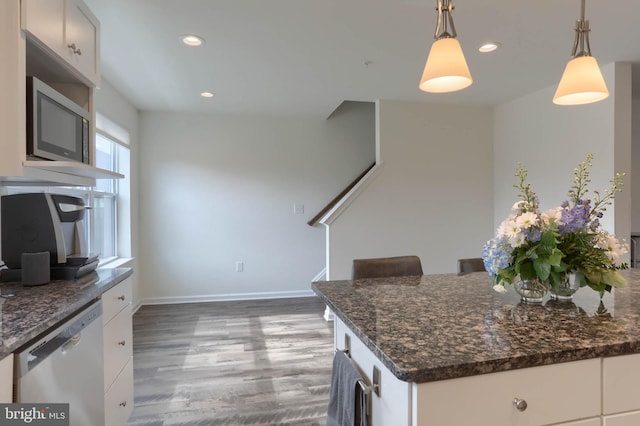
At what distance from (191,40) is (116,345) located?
1982 millimetres

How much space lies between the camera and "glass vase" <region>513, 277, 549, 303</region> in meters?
1.26

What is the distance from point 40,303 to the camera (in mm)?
1320

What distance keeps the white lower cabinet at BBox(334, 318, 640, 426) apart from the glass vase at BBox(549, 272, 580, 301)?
358 millimetres

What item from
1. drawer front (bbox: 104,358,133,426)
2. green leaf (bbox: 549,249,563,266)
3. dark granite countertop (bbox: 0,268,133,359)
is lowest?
drawer front (bbox: 104,358,133,426)

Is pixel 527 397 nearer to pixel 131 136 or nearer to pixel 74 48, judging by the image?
pixel 74 48

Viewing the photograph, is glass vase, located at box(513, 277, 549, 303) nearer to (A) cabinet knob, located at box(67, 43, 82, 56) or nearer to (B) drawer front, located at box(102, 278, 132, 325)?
(B) drawer front, located at box(102, 278, 132, 325)

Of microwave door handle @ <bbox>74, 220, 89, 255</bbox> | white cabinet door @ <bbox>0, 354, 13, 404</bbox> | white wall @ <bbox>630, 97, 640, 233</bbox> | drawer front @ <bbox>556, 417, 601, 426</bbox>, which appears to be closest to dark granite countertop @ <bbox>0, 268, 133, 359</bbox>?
white cabinet door @ <bbox>0, 354, 13, 404</bbox>

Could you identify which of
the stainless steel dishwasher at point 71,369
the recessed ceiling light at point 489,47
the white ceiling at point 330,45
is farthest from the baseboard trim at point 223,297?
the recessed ceiling light at point 489,47

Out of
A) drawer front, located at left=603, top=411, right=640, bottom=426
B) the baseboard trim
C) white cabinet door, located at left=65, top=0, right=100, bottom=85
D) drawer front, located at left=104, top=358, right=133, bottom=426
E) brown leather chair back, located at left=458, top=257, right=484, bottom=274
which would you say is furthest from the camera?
the baseboard trim

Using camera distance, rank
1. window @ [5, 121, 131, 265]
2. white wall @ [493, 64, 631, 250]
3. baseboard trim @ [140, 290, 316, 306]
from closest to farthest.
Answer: white wall @ [493, 64, 631, 250] → window @ [5, 121, 131, 265] → baseboard trim @ [140, 290, 316, 306]

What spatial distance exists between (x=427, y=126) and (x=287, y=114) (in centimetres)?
173

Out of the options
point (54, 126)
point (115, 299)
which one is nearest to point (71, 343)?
point (115, 299)

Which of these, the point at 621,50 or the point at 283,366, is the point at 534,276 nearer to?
the point at 283,366

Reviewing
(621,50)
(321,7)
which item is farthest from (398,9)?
(621,50)
